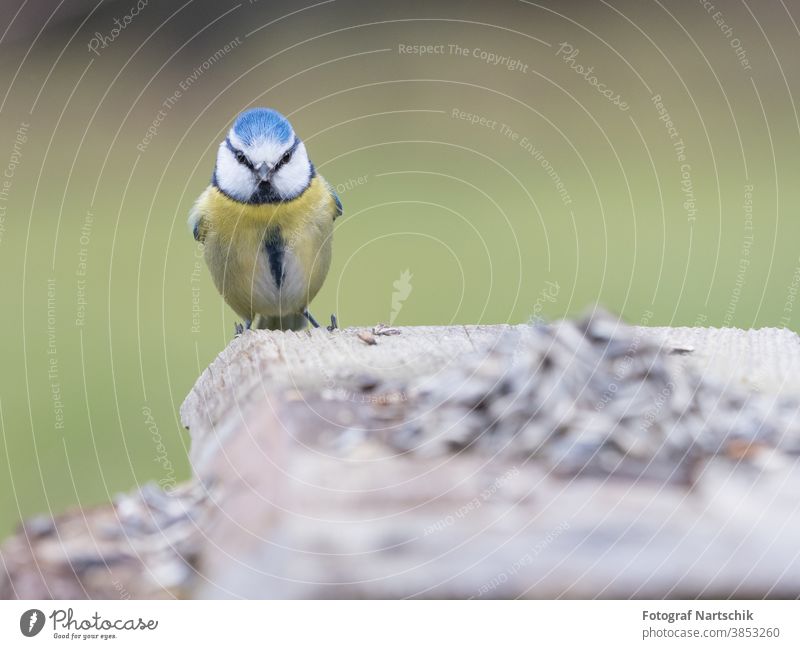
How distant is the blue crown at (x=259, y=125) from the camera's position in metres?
1.96

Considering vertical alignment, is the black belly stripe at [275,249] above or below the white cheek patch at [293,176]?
below

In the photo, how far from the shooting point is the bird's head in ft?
6.45

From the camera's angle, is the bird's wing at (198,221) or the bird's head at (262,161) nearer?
the bird's head at (262,161)

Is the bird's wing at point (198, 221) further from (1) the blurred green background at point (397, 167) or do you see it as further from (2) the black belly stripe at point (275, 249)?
(1) the blurred green background at point (397, 167)

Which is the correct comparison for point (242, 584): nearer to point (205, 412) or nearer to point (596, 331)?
point (205, 412)

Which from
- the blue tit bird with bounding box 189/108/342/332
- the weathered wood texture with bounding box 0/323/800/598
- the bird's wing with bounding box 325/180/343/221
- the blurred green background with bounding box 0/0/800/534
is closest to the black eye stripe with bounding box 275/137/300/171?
the blue tit bird with bounding box 189/108/342/332

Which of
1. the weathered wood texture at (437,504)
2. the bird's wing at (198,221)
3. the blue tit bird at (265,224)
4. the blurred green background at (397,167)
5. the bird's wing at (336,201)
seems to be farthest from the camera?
the blurred green background at (397,167)

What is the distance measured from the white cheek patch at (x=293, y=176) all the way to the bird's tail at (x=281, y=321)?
0.37 metres

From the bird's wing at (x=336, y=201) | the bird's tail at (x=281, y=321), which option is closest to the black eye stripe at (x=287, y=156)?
the bird's wing at (x=336, y=201)

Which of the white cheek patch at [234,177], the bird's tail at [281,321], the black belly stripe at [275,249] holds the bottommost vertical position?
the bird's tail at [281,321]

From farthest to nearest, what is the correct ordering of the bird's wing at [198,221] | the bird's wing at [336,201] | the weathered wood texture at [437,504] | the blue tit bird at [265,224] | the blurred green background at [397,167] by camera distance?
the blurred green background at [397,167]
the bird's wing at [336,201]
the bird's wing at [198,221]
the blue tit bird at [265,224]
the weathered wood texture at [437,504]

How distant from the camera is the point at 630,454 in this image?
1163 mm

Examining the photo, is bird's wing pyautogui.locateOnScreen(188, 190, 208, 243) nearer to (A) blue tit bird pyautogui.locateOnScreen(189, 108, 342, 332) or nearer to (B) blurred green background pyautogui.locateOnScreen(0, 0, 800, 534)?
(A) blue tit bird pyautogui.locateOnScreen(189, 108, 342, 332)

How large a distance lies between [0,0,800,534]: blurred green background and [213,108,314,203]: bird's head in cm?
87
